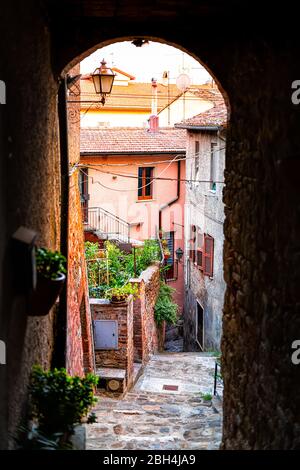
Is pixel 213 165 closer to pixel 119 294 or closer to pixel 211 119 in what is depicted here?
pixel 211 119

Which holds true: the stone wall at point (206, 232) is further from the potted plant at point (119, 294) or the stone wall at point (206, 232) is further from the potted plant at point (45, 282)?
the potted plant at point (45, 282)

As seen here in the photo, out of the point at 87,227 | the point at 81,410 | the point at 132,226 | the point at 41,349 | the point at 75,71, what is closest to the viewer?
the point at 81,410

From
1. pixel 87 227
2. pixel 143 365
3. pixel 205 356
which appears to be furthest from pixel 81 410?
pixel 87 227

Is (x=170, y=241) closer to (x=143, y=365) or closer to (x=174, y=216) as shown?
(x=174, y=216)

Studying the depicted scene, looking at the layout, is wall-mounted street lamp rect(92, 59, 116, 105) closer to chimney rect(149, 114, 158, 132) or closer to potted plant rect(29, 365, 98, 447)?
potted plant rect(29, 365, 98, 447)

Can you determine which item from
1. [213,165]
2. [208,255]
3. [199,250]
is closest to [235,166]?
[213,165]

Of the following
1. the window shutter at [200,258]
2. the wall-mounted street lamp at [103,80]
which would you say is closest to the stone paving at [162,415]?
the wall-mounted street lamp at [103,80]

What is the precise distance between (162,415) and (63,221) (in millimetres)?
3368

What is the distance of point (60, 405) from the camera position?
4406 millimetres

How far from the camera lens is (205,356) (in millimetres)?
15930

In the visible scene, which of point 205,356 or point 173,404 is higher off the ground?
point 173,404

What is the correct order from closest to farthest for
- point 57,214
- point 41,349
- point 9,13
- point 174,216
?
point 9,13
point 41,349
point 57,214
point 174,216

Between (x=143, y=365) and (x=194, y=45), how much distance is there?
9.19 m

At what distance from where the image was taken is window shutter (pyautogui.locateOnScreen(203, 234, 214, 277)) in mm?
18109
